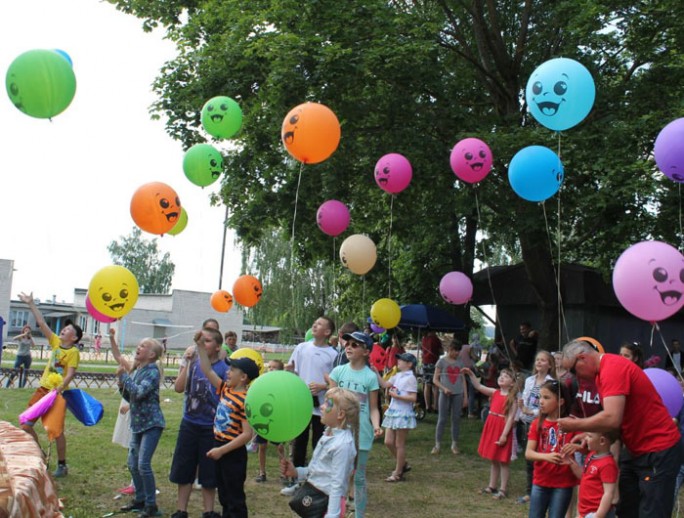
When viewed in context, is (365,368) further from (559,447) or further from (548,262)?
(548,262)

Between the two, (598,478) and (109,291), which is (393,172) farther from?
(598,478)

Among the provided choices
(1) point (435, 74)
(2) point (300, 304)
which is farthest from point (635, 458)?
(2) point (300, 304)

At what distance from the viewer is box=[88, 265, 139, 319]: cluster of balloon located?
681 cm

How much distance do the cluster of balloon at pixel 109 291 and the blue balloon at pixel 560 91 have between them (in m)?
4.79

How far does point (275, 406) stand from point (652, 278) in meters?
3.10

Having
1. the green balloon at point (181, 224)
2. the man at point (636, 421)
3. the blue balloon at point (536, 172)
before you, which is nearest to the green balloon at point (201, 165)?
the green balloon at point (181, 224)

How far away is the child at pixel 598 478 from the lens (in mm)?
4301

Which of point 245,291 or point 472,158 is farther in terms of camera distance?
point 245,291

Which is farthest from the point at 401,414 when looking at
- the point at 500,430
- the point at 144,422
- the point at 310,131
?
the point at 310,131

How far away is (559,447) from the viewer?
4.86 metres

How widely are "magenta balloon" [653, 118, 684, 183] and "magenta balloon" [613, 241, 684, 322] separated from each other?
5.99 feet

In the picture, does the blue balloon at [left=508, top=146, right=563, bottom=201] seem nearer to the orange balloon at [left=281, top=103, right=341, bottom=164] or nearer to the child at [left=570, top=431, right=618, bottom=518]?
the orange balloon at [left=281, top=103, right=341, bottom=164]

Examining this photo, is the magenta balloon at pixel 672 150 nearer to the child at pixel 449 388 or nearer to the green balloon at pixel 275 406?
the child at pixel 449 388

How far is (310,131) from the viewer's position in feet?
25.5
